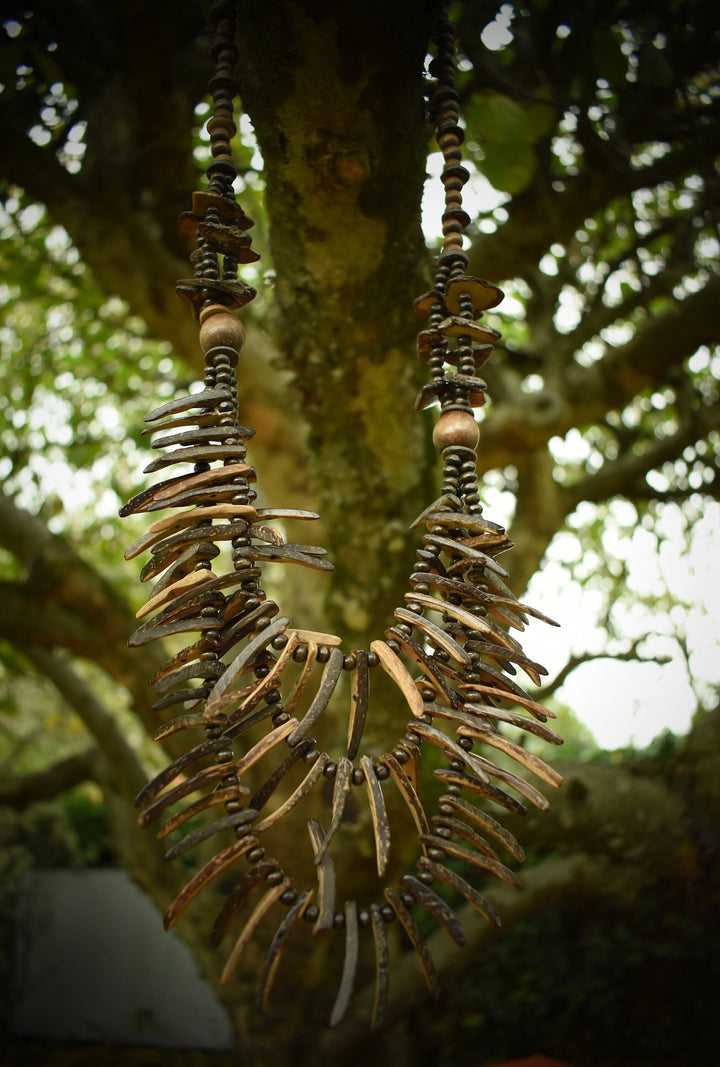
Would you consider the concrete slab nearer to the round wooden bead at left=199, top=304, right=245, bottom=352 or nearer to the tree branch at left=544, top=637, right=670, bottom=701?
the tree branch at left=544, top=637, right=670, bottom=701

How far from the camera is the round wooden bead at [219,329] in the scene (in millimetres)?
956

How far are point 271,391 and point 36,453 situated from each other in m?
1.76

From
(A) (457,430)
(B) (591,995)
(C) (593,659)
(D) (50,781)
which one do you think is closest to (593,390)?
(C) (593,659)

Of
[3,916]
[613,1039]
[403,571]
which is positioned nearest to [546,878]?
[613,1039]

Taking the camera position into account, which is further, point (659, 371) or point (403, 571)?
point (659, 371)

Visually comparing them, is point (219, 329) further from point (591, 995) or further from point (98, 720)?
point (591, 995)

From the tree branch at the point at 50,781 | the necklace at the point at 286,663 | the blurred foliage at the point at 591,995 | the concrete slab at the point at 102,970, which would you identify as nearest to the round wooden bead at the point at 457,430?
the necklace at the point at 286,663

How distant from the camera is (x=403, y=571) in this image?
1785mm

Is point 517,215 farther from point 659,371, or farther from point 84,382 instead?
point 84,382

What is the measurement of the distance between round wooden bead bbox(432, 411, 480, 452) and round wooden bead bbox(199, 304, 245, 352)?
0.28 m

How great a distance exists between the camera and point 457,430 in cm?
99

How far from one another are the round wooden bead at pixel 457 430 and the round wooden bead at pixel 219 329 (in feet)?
0.92

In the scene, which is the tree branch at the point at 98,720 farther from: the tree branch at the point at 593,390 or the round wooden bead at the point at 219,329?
the round wooden bead at the point at 219,329

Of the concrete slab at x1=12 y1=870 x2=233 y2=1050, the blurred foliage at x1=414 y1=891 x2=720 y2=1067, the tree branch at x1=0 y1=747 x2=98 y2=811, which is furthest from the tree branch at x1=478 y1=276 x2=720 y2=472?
the concrete slab at x1=12 y1=870 x2=233 y2=1050
